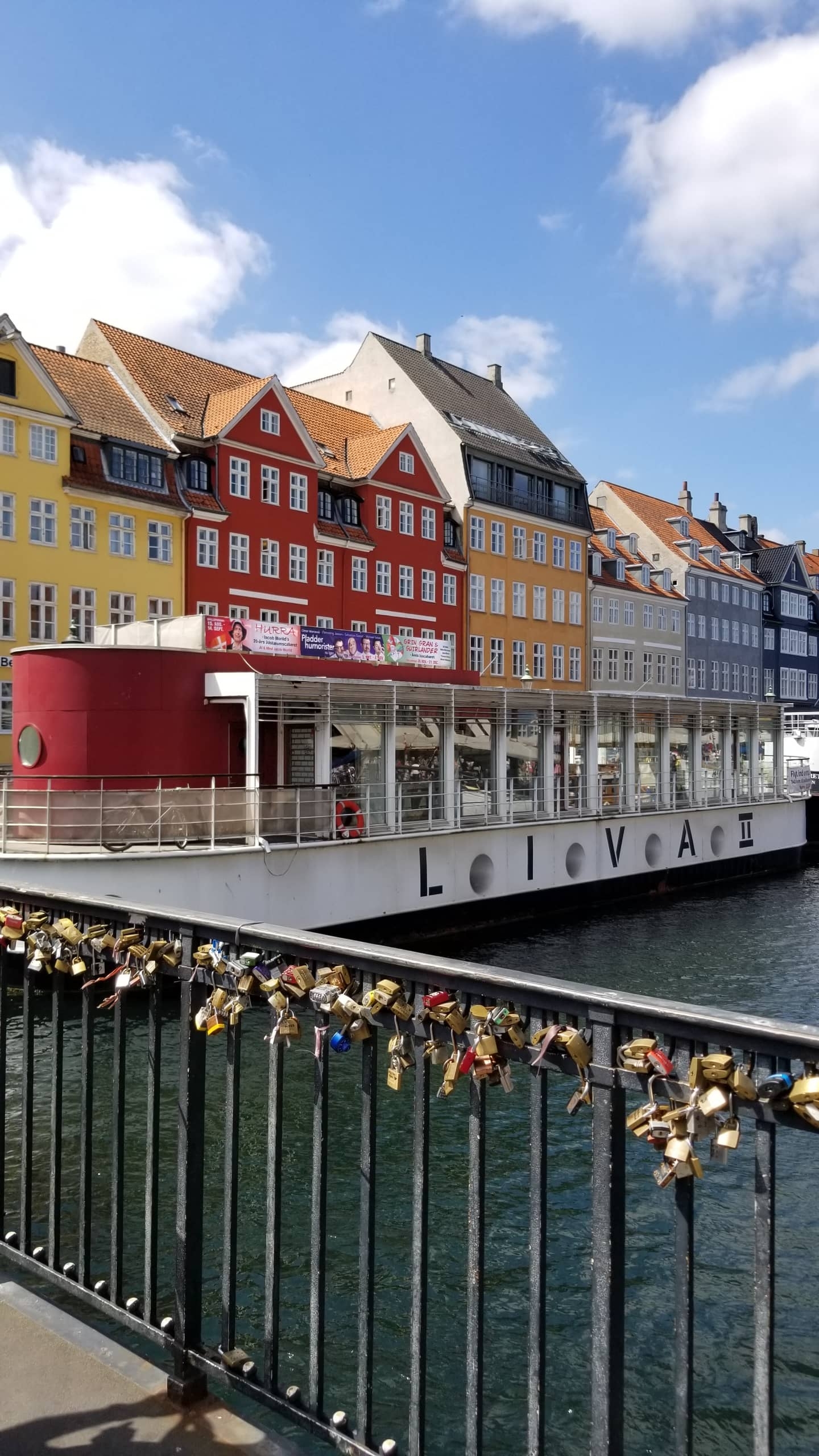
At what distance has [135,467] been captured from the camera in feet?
108

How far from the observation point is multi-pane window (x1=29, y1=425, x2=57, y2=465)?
30109 millimetres

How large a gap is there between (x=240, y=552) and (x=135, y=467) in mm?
4211

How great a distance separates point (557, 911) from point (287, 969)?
23.2m

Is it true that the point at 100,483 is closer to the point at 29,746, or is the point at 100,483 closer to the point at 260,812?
the point at 29,746

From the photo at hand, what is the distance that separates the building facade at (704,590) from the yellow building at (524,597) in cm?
990

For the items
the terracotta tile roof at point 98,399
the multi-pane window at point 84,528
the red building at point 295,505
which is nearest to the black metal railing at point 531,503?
the red building at point 295,505

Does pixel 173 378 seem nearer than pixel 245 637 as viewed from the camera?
No

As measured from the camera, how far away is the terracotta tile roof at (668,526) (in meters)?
61.1

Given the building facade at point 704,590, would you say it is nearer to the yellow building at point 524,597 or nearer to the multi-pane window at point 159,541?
the yellow building at point 524,597

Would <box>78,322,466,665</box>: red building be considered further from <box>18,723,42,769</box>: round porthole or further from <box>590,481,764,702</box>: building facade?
<box>590,481,764,702</box>: building facade

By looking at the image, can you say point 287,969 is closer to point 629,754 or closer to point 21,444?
point 629,754

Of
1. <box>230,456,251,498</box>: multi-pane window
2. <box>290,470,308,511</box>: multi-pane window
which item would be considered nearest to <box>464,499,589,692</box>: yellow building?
<box>290,470,308,511</box>: multi-pane window

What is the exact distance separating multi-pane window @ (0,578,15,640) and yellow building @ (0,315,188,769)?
33 millimetres

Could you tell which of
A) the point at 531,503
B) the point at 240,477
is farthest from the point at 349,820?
the point at 531,503
